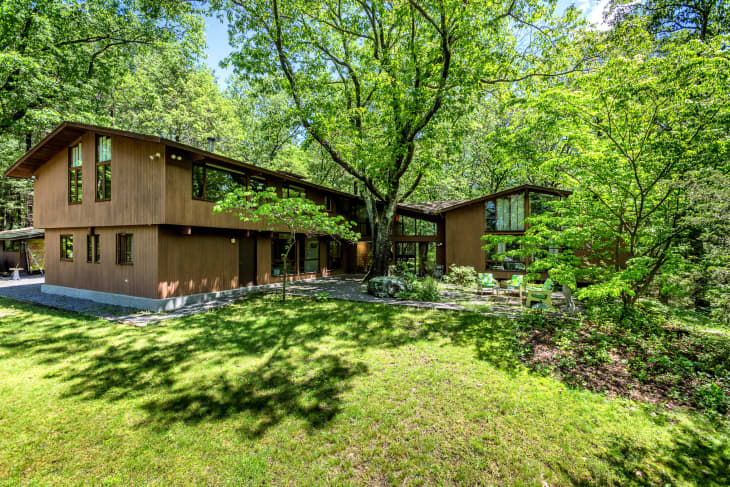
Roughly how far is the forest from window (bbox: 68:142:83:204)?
1589mm

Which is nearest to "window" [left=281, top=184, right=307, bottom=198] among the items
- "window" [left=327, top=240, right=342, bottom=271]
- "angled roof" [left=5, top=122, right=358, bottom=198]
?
"angled roof" [left=5, top=122, right=358, bottom=198]

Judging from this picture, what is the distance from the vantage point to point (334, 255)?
19.0 metres

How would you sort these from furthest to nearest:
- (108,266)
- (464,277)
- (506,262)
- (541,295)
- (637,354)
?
1. (506,262)
2. (464,277)
3. (108,266)
4. (541,295)
5. (637,354)

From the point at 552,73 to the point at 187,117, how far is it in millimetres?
24203

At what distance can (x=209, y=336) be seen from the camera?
695 cm

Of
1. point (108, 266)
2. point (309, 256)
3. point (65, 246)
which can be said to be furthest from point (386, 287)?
point (65, 246)

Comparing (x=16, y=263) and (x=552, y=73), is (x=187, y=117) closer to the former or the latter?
(x=16, y=263)

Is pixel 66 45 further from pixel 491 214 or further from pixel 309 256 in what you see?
pixel 491 214

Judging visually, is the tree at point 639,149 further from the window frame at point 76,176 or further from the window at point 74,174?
the window at point 74,174

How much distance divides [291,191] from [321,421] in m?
12.8

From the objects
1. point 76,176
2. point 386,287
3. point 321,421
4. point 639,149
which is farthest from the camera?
point 76,176

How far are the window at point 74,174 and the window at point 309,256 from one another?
30.3 ft

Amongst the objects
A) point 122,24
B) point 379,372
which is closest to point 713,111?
point 379,372

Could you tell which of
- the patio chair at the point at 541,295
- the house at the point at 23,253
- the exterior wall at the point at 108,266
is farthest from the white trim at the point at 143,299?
the patio chair at the point at 541,295
